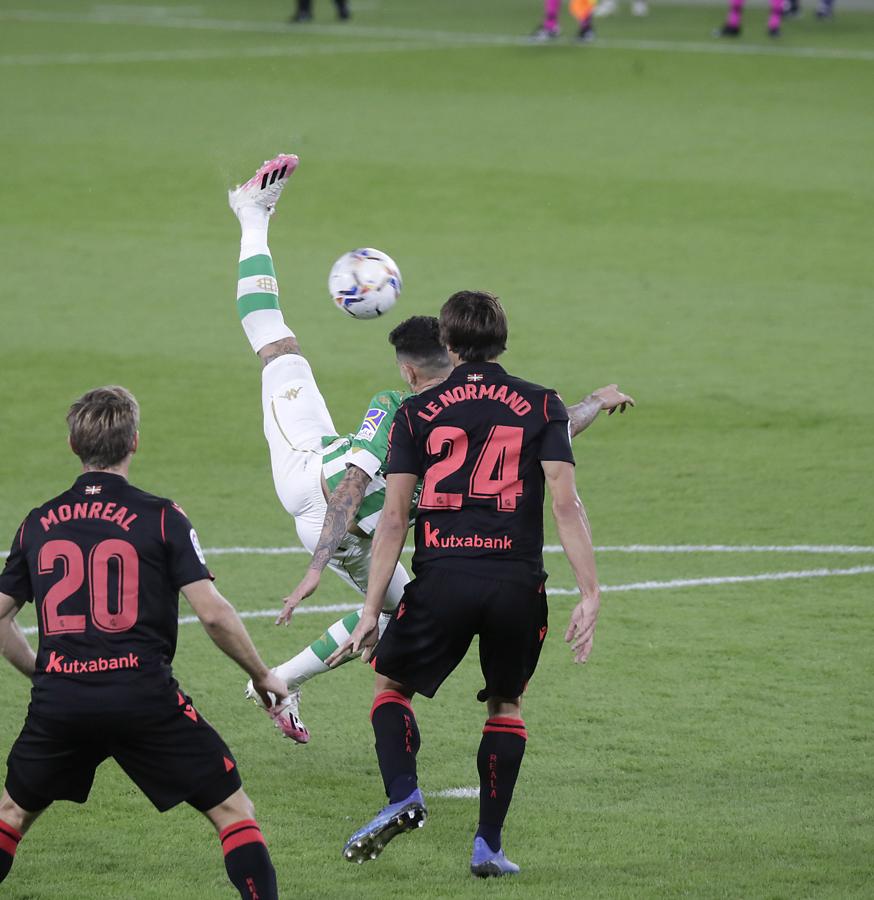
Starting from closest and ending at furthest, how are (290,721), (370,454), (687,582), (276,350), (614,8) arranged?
(370,454)
(290,721)
(276,350)
(687,582)
(614,8)

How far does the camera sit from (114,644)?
4844mm

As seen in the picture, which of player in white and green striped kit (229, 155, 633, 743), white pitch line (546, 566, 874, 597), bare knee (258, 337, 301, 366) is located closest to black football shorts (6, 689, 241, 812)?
player in white and green striped kit (229, 155, 633, 743)

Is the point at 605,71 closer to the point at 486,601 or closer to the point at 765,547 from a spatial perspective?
the point at 765,547

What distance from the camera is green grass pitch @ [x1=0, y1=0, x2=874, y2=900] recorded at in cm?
608

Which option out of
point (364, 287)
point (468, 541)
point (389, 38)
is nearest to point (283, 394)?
point (364, 287)

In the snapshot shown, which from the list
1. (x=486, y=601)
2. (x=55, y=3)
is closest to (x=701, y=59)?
(x=55, y=3)

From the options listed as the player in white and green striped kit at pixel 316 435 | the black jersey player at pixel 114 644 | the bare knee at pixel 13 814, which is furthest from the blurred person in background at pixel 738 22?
the bare knee at pixel 13 814

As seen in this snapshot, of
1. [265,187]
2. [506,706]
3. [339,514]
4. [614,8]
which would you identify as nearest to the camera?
[506,706]

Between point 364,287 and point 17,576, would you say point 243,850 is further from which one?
point 364,287

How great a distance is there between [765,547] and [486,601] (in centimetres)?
467

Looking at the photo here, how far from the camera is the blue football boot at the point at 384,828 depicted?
217 inches

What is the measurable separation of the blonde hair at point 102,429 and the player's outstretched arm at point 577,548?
4.70 ft

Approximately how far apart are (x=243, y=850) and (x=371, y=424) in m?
1.92

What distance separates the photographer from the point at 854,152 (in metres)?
21.6
